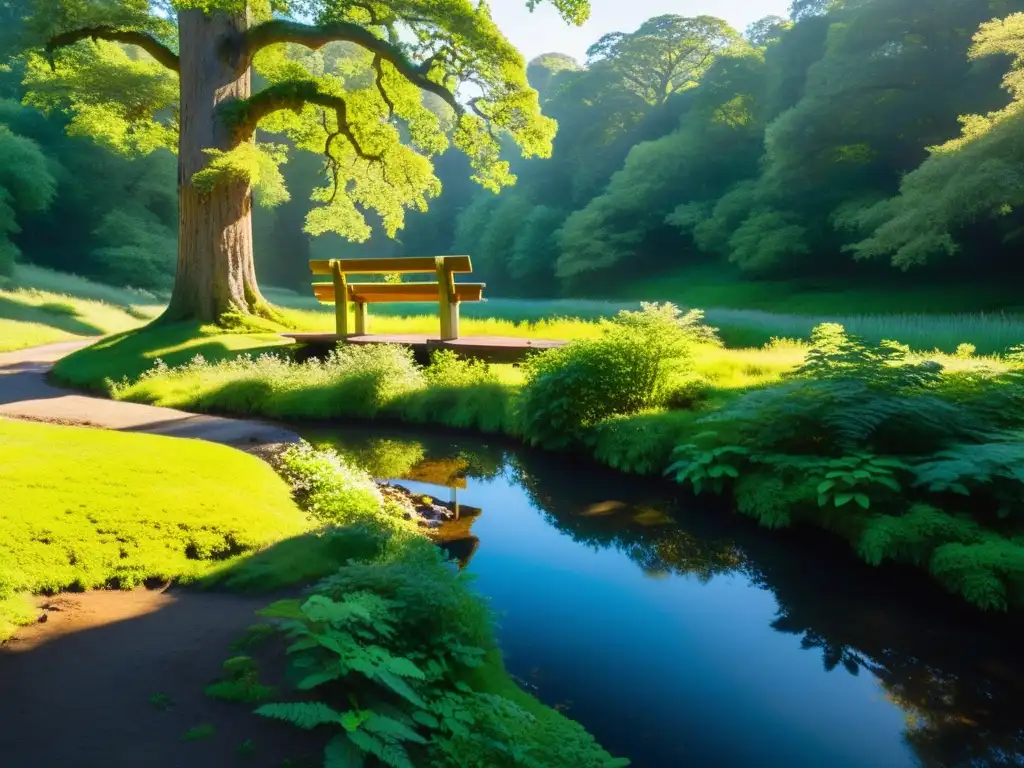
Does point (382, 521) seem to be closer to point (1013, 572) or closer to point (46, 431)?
point (46, 431)

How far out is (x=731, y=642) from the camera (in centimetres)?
481

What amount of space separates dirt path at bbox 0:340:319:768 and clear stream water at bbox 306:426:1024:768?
1.63 m

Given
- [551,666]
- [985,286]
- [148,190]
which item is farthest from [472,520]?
[148,190]

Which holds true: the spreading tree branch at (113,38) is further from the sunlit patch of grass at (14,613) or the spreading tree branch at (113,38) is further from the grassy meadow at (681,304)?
the sunlit patch of grass at (14,613)

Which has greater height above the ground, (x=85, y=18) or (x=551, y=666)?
(x=85, y=18)

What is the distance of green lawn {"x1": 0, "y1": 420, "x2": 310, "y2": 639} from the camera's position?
4.59 meters

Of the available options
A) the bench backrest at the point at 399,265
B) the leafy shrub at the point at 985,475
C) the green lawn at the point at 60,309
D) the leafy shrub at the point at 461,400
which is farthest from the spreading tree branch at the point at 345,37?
the leafy shrub at the point at 985,475

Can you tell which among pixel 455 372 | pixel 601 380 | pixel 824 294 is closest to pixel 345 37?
pixel 455 372

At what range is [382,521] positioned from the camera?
19.3 feet

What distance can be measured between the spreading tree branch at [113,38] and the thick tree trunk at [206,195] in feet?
3.33

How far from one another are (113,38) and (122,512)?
1494cm

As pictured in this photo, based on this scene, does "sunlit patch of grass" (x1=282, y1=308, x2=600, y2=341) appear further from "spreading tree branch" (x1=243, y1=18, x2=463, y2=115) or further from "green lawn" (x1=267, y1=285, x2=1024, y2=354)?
"spreading tree branch" (x1=243, y1=18, x2=463, y2=115)

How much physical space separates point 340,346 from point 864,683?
10768 mm

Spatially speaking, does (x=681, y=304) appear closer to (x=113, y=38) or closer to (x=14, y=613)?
(x=113, y=38)
